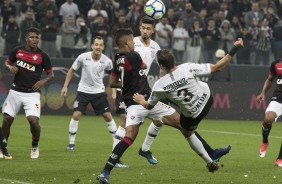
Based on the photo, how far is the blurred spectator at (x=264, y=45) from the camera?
3003 centimetres

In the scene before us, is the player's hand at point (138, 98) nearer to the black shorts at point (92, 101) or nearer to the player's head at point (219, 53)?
the black shorts at point (92, 101)

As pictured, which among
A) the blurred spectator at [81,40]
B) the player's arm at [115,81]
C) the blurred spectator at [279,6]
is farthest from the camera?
the blurred spectator at [279,6]

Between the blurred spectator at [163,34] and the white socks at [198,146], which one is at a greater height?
the white socks at [198,146]

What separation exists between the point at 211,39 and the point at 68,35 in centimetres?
542

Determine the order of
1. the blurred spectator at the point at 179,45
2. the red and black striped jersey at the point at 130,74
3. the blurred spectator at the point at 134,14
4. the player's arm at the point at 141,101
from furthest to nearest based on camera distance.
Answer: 1. the blurred spectator at the point at 134,14
2. the blurred spectator at the point at 179,45
3. the red and black striped jersey at the point at 130,74
4. the player's arm at the point at 141,101

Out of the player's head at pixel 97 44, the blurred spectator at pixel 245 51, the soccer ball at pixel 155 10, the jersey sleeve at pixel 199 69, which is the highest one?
the soccer ball at pixel 155 10

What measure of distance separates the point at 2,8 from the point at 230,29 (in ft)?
28.1

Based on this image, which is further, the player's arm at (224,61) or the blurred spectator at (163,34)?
the blurred spectator at (163,34)

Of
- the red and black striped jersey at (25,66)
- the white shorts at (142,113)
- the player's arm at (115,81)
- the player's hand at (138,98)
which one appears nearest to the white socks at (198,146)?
the white shorts at (142,113)

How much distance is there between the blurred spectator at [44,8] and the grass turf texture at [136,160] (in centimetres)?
529

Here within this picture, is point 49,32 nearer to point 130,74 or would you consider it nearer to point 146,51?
point 146,51

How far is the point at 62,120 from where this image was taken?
88.2 ft

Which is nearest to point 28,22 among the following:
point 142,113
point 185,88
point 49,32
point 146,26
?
point 49,32

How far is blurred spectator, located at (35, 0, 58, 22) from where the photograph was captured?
28797mm
